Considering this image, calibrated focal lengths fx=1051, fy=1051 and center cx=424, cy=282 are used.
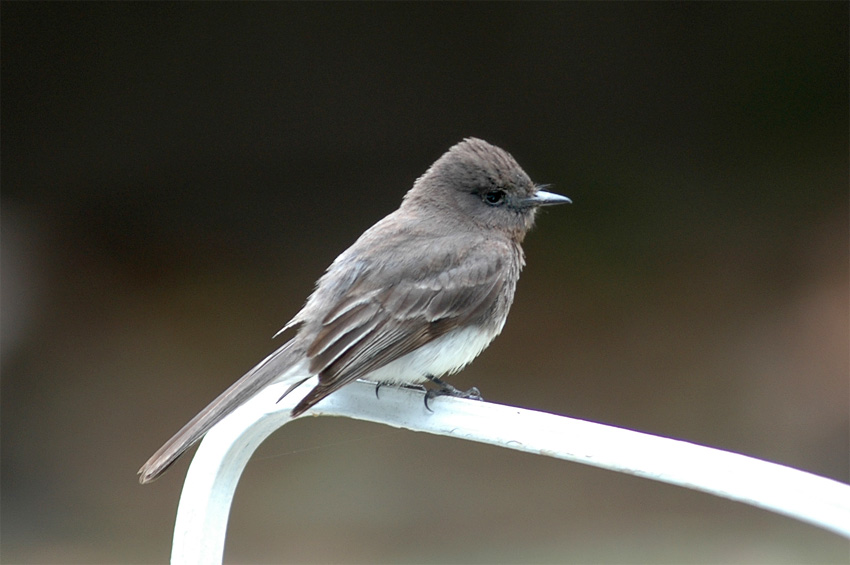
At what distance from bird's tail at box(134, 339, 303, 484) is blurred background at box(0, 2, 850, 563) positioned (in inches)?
138

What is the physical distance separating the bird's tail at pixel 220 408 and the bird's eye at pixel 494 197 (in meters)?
0.85

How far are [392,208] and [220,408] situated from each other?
459cm

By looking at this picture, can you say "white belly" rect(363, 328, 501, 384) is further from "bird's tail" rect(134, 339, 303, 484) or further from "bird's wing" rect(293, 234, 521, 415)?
"bird's tail" rect(134, 339, 303, 484)

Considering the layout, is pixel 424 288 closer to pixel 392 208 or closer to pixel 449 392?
pixel 449 392

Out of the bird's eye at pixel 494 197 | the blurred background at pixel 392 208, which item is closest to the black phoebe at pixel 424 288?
the bird's eye at pixel 494 197

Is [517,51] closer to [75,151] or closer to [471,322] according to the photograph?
[75,151]

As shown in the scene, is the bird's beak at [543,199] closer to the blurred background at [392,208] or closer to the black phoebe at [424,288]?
the black phoebe at [424,288]

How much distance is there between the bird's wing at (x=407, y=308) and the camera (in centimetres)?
258

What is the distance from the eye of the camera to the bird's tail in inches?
84.4

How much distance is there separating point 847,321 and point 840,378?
34cm

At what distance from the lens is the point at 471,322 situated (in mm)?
2871

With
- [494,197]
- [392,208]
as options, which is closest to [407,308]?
[494,197]

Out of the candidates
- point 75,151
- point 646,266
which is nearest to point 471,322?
point 646,266

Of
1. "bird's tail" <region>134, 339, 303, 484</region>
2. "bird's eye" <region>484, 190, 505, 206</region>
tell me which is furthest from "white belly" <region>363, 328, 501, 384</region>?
"bird's eye" <region>484, 190, 505, 206</region>
